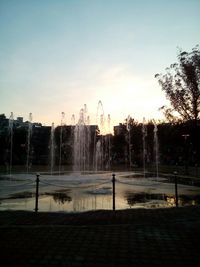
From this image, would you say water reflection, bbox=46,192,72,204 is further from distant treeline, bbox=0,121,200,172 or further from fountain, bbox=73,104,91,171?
distant treeline, bbox=0,121,200,172

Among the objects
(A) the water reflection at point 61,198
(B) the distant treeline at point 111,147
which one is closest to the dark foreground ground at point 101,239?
(A) the water reflection at point 61,198

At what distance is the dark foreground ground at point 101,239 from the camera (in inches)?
215

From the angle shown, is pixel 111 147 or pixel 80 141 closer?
pixel 80 141

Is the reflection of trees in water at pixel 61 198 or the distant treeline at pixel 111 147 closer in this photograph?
the reflection of trees in water at pixel 61 198

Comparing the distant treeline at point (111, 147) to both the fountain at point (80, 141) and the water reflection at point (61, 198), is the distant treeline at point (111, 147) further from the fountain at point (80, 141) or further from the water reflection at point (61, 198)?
the water reflection at point (61, 198)

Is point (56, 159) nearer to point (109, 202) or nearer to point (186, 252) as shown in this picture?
point (109, 202)

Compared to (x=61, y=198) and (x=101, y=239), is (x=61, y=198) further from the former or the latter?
(x=101, y=239)

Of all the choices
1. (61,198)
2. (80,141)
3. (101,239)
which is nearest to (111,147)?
(80,141)

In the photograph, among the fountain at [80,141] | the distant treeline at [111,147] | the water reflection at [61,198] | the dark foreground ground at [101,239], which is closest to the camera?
the dark foreground ground at [101,239]

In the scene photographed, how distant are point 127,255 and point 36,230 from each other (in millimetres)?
2527

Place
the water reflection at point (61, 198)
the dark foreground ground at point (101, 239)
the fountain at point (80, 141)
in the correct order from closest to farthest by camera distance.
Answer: the dark foreground ground at point (101, 239) → the water reflection at point (61, 198) → the fountain at point (80, 141)

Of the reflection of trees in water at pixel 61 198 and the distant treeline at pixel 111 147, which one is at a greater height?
the distant treeline at pixel 111 147

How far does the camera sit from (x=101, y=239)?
21.5ft

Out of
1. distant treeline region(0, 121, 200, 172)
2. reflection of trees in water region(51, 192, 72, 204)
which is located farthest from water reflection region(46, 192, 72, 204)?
distant treeline region(0, 121, 200, 172)
